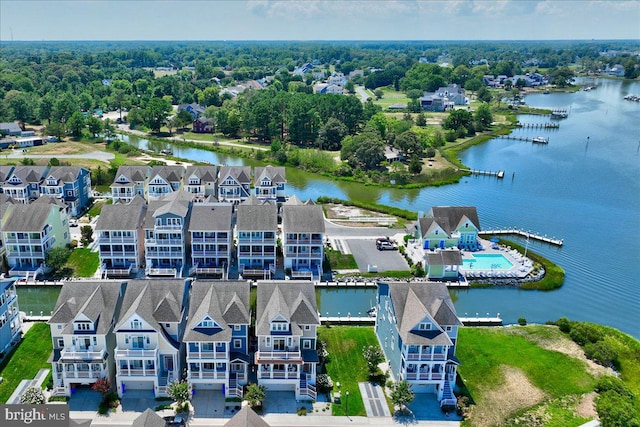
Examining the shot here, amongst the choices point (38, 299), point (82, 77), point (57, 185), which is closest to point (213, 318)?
point (38, 299)

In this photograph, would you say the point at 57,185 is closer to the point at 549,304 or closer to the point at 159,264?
the point at 159,264

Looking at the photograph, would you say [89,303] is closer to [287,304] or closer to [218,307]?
[218,307]

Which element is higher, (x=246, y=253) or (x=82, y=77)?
(x=82, y=77)

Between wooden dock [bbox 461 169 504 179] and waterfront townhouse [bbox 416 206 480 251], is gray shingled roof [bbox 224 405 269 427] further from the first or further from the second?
wooden dock [bbox 461 169 504 179]

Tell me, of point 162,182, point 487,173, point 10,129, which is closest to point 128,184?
point 162,182

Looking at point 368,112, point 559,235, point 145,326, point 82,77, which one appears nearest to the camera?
point 145,326

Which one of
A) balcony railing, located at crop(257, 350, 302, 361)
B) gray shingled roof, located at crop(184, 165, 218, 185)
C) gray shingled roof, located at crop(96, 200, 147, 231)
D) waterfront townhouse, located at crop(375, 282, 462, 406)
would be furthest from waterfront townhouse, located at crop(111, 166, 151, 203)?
waterfront townhouse, located at crop(375, 282, 462, 406)
